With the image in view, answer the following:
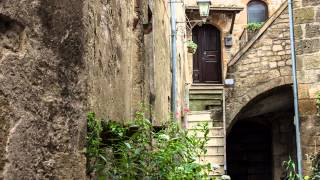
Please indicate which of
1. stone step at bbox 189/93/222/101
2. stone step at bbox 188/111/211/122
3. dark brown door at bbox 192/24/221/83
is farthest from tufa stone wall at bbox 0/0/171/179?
dark brown door at bbox 192/24/221/83

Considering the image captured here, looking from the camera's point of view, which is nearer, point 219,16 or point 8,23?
point 8,23

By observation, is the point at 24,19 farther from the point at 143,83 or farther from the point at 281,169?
the point at 281,169

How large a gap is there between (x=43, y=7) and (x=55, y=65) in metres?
0.21

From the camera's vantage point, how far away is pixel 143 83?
541 centimetres

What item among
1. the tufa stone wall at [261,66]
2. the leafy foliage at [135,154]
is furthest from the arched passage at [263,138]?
the leafy foliage at [135,154]

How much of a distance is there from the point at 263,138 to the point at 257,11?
601cm

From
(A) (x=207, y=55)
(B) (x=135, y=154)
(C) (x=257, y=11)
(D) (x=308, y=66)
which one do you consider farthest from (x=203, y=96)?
(B) (x=135, y=154)

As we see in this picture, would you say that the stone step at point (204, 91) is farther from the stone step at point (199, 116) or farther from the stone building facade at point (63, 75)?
the stone building facade at point (63, 75)

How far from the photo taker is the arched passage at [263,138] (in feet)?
51.2

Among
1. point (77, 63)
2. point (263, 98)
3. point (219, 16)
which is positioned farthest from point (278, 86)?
point (77, 63)

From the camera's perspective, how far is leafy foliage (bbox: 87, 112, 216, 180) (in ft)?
8.96

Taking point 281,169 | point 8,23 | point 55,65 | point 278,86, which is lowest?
point 281,169

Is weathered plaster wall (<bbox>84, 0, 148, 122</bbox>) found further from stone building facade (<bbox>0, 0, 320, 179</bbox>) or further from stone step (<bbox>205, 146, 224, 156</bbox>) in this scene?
stone step (<bbox>205, 146, 224, 156</bbox>)

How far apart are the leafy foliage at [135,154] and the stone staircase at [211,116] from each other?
681 centimetres
